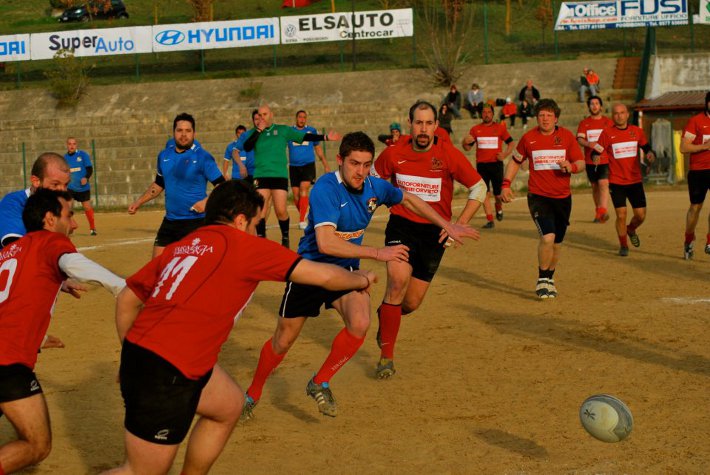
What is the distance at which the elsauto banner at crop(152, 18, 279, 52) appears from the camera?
138 feet

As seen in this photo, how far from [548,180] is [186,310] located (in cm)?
843

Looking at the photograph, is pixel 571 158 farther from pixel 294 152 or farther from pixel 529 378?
pixel 294 152

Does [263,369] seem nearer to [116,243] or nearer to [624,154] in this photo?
[624,154]

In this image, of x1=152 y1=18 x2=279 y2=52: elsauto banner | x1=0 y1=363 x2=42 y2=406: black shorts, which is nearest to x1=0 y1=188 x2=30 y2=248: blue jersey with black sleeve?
x1=0 y1=363 x2=42 y2=406: black shorts

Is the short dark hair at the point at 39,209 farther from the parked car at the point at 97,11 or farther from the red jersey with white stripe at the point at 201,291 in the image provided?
the parked car at the point at 97,11

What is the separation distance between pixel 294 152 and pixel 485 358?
10.8m

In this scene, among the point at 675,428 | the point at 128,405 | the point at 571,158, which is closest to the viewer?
the point at 128,405

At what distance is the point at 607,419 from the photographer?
18.7 ft

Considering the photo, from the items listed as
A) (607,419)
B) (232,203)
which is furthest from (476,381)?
(232,203)

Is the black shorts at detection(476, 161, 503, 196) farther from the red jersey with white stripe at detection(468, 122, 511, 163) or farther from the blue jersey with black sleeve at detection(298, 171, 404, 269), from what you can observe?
the blue jersey with black sleeve at detection(298, 171, 404, 269)

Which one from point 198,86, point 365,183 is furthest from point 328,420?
point 198,86

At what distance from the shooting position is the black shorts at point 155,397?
4445mm

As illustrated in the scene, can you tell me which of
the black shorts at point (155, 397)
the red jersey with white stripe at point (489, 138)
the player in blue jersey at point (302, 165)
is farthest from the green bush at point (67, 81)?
the black shorts at point (155, 397)

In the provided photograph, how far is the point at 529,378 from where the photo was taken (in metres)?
8.14
